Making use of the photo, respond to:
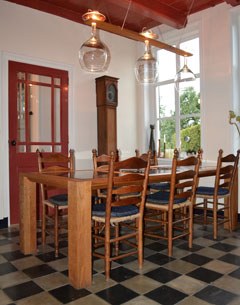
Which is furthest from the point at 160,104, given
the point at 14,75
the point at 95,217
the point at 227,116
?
the point at 95,217

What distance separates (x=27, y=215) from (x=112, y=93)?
251 centimetres

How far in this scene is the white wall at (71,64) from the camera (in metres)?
3.59

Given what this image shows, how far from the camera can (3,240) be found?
9.96 feet

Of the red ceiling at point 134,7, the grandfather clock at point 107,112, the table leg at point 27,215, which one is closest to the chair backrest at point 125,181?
the table leg at point 27,215

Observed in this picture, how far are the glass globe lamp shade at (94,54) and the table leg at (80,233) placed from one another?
1.45 m

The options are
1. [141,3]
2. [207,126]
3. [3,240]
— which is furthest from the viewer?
[207,126]

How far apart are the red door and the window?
1713 millimetres

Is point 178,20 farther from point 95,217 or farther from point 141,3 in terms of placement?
point 95,217

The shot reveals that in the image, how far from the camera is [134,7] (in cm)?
370

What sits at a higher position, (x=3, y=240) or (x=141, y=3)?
(x=141, y=3)

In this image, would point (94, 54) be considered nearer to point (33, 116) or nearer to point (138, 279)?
point (33, 116)

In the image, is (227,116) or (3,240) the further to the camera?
(227,116)

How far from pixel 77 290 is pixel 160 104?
3.74 metres

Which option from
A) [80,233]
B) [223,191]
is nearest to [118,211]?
[80,233]
